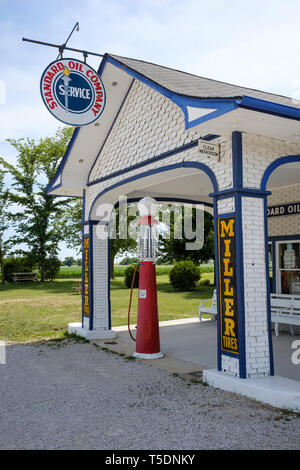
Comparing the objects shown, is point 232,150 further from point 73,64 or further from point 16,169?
point 16,169

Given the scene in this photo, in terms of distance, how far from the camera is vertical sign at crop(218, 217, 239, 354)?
18.9 feet

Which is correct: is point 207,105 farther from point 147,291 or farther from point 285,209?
point 285,209

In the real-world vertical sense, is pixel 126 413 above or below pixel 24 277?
below

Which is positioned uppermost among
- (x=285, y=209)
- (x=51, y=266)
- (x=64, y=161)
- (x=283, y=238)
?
(x=64, y=161)

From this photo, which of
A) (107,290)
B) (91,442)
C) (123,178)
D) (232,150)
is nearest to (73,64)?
(123,178)

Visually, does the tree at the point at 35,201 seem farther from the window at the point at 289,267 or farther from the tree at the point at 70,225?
the window at the point at 289,267

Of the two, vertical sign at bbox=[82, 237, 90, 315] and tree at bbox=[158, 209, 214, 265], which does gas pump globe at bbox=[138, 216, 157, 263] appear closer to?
vertical sign at bbox=[82, 237, 90, 315]

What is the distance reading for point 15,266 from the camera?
3219 cm

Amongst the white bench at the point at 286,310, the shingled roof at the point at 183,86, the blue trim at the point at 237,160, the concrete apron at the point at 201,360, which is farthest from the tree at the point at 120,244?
the blue trim at the point at 237,160

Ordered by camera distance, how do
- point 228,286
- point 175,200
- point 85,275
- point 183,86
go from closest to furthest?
point 228,286 < point 183,86 < point 85,275 < point 175,200

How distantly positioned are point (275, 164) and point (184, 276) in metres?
17.1

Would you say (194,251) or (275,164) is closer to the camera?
(275,164)

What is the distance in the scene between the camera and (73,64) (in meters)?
7.55

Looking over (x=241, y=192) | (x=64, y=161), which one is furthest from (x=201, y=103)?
(x=64, y=161)
